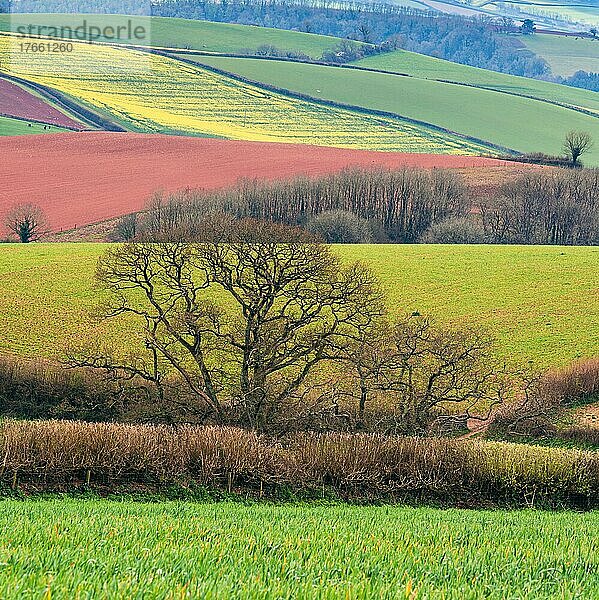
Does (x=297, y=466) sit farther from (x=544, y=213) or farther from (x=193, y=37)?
(x=193, y=37)

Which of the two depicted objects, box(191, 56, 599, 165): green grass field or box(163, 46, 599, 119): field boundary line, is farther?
box(163, 46, 599, 119): field boundary line

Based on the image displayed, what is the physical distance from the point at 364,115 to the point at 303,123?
13186mm

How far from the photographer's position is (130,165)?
9662cm

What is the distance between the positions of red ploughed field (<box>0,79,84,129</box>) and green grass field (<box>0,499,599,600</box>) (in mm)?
115235

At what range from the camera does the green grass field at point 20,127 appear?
11156 cm

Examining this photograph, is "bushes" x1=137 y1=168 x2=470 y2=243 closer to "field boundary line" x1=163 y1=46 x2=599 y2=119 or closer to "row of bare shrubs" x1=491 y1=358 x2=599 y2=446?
"row of bare shrubs" x1=491 y1=358 x2=599 y2=446

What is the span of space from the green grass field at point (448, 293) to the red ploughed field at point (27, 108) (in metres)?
62.3

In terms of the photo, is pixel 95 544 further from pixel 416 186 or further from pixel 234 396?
pixel 416 186

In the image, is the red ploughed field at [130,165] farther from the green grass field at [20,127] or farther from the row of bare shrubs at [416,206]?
the green grass field at [20,127]

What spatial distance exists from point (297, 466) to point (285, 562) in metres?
15.0

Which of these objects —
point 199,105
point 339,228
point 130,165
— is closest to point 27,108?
point 199,105

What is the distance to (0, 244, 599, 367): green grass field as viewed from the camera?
45.1 m

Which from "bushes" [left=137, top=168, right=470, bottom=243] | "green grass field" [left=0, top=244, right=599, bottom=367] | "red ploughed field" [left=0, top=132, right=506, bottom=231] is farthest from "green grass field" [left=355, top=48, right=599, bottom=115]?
"green grass field" [left=0, top=244, right=599, bottom=367]

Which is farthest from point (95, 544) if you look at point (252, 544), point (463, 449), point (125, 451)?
point (463, 449)
